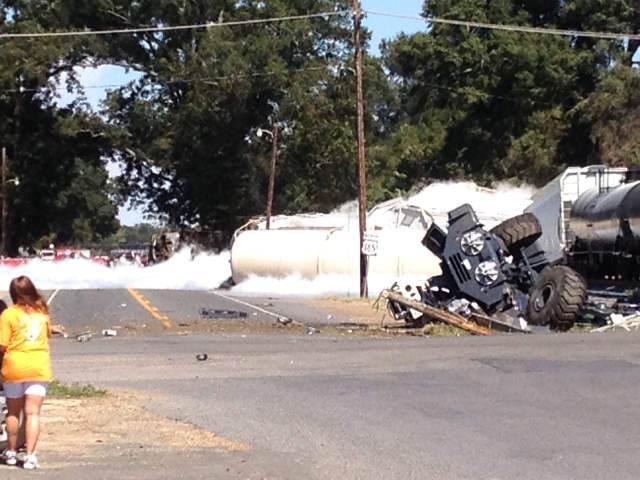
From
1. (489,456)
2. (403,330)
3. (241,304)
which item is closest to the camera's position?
(489,456)

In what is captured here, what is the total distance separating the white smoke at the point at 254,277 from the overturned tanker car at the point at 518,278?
16467mm

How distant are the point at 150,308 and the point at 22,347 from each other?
24.4 meters

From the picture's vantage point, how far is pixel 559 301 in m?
23.3

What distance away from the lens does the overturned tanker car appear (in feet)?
77.6

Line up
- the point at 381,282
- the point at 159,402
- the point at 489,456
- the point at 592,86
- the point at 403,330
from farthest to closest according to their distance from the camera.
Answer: the point at 592,86
the point at 381,282
the point at 403,330
the point at 159,402
the point at 489,456

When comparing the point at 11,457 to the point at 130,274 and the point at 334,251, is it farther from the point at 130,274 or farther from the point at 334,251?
the point at 130,274

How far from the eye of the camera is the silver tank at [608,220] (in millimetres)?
26688

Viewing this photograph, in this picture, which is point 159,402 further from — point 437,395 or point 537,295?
point 537,295

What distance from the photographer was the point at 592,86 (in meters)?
66.1

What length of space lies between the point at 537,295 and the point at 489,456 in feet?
46.1

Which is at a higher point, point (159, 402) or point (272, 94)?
point (272, 94)

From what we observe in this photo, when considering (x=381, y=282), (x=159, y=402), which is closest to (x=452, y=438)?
(x=159, y=402)

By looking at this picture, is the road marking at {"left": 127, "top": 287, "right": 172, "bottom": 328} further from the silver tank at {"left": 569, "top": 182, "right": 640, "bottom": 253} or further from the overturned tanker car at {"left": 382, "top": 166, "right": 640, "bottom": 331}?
the silver tank at {"left": 569, "top": 182, "right": 640, "bottom": 253}

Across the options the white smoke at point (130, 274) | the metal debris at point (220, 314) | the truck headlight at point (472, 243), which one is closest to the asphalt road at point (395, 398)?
the truck headlight at point (472, 243)
